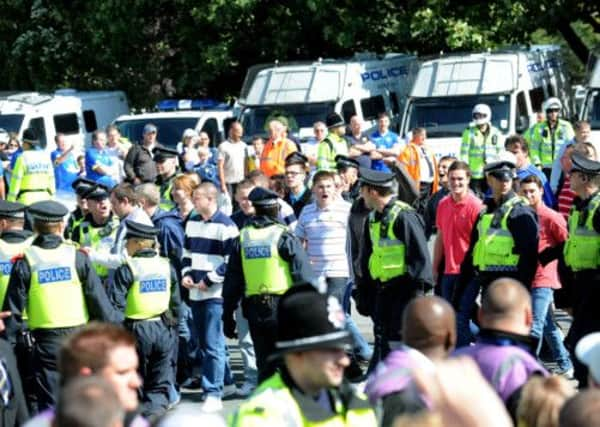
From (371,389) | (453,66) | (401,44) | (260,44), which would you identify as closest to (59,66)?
(260,44)

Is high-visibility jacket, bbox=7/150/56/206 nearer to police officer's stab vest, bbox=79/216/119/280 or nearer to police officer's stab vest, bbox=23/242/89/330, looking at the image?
police officer's stab vest, bbox=79/216/119/280

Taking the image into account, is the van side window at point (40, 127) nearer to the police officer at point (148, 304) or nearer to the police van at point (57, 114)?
the police van at point (57, 114)

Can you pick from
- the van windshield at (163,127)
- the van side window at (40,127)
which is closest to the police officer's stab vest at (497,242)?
the van windshield at (163,127)

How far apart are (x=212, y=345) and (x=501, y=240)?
227 centimetres

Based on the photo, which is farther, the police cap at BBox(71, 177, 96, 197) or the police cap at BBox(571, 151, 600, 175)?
the police cap at BBox(71, 177, 96, 197)

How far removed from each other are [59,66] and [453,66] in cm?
1319

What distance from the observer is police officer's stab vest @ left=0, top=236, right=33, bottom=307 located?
427 inches

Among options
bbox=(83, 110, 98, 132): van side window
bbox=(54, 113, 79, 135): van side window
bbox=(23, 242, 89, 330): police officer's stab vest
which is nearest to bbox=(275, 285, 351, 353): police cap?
bbox=(23, 242, 89, 330): police officer's stab vest

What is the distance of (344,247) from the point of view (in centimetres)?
1293

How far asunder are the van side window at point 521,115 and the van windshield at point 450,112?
0.23m

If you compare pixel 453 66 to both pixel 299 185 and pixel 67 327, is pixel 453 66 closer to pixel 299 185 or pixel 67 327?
pixel 299 185

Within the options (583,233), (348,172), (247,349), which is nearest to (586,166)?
(583,233)

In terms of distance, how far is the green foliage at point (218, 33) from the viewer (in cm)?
3319

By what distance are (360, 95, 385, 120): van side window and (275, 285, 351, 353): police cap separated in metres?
21.8
